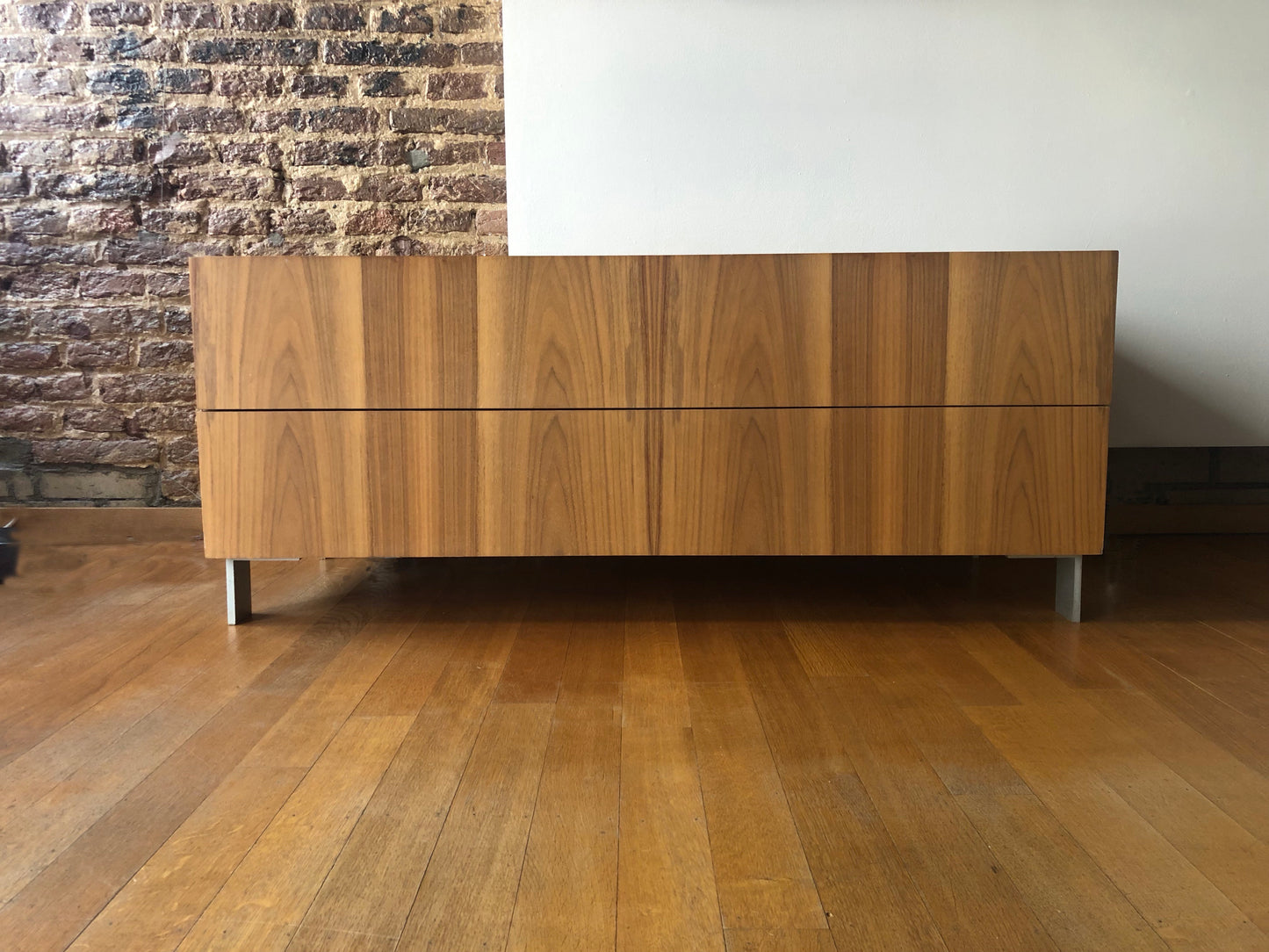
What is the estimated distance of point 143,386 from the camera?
8.45 ft

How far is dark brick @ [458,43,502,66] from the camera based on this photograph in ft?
8.20

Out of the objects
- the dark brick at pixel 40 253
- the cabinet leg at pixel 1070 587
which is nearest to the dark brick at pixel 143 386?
the dark brick at pixel 40 253

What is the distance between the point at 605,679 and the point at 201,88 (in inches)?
81.2

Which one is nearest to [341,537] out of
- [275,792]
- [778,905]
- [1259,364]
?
[275,792]

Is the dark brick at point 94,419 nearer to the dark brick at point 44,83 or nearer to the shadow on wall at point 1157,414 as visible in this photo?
the dark brick at point 44,83

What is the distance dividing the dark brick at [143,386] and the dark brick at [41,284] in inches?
10.3

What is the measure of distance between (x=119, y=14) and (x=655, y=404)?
1986 millimetres

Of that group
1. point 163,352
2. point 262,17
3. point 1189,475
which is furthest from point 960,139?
point 163,352

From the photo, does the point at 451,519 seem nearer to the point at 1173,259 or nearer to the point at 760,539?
the point at 760,539

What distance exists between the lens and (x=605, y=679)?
1438mm

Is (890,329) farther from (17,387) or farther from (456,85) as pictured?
(17,387)

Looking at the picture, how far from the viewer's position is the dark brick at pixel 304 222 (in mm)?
2527

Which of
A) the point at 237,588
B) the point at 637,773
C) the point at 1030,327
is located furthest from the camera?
the point at 237,588

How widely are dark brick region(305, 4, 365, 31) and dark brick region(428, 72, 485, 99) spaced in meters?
0.25
